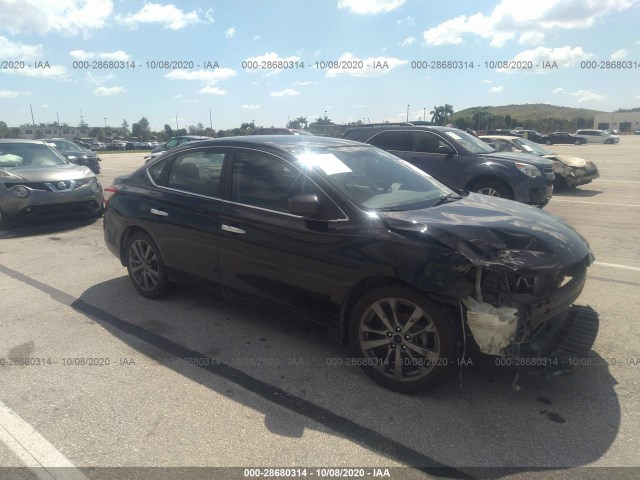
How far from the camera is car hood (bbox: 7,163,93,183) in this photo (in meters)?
8.24

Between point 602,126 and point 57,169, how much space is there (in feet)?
→ 408

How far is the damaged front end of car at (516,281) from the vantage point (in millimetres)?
2848

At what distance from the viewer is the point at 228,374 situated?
343 centimetres

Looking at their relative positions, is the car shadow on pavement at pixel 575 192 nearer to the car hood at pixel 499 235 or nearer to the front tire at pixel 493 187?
the front tire at pixel 493 187

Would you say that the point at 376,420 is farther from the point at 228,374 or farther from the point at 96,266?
the point at 96,266

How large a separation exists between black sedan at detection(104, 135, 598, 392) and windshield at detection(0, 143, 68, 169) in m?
6.01

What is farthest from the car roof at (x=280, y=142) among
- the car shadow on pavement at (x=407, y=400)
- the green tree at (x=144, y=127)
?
the green tree at (x=144, y=127)

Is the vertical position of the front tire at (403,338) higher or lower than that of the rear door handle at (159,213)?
lower

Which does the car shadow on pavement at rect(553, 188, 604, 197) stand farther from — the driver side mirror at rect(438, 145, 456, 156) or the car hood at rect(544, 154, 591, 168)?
the driver side mirror at rect(438, 145, 456, 156)

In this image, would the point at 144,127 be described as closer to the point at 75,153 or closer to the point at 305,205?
the point at 75,153

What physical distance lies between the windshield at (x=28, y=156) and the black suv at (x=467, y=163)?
6.50 m

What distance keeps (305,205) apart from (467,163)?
6.67 m

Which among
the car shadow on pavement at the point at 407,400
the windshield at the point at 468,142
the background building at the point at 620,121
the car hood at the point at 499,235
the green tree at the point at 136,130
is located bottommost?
the green tree at the point at 136,130

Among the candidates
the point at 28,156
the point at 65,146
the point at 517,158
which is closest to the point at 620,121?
the point at 517,158
